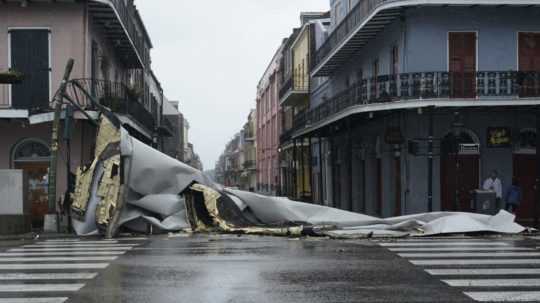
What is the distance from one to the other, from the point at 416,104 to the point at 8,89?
478 inches

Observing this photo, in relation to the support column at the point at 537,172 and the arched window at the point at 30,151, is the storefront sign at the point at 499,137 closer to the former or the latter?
the support column at the point at 537,172

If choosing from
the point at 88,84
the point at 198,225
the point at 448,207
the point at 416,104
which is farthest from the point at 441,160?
the point at 88,84

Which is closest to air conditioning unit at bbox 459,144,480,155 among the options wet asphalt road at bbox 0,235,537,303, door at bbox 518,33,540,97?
door at bbox 518,33,540,97

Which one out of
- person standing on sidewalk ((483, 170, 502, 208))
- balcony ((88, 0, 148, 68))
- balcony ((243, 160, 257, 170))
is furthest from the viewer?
balcony ((243, 160, 257, 170))

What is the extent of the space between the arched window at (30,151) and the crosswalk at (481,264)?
1233cm

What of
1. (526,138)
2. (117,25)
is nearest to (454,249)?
(526,138)

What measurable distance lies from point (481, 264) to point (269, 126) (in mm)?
55441

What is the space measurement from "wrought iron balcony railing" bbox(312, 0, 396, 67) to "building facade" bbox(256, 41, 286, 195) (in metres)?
22.2


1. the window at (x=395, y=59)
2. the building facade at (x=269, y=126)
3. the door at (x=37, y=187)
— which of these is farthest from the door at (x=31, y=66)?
the building facade at (x=269, y=126)

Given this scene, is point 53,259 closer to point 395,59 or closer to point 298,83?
point 395,59

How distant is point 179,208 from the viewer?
18.3 meters

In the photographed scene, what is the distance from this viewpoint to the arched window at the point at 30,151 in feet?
74.8

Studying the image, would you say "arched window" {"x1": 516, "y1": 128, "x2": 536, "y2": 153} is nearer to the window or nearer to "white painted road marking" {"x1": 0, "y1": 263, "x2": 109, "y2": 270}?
the window

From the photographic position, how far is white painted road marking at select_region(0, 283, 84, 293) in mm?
9195
